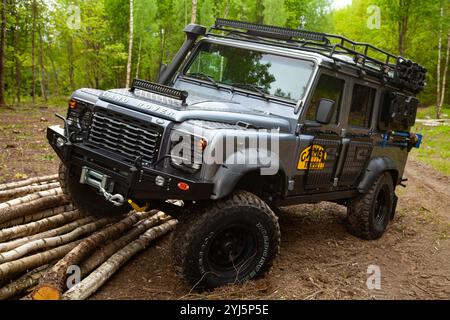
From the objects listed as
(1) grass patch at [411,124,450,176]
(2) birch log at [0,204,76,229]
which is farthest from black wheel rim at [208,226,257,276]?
(1) grass patch at [411,124,450,176]

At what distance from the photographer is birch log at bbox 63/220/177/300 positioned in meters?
4.08

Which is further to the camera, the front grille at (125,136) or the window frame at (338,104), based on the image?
the window frame at (338,104)

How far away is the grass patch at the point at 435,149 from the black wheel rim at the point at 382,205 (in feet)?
22.8

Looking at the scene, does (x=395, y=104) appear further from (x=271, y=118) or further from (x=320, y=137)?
(x=271, y=118)

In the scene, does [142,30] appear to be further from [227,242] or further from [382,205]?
[227,242]

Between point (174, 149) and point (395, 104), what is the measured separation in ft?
13.4

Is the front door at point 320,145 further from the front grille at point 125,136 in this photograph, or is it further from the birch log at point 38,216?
the birch log at point 38,216

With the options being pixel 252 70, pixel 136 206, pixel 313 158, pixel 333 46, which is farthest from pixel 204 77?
pixel 136 206

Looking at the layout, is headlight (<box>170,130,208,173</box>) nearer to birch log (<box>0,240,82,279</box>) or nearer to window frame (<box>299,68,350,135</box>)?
window frame (<box>299,68,350,135</box>)

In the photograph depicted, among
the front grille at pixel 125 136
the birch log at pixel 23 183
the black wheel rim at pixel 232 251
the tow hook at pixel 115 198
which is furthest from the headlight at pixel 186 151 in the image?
the birch log at pixel 23 183

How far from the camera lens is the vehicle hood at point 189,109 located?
14.0ft

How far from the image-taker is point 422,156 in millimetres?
16688

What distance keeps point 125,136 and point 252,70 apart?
6.58 feet
